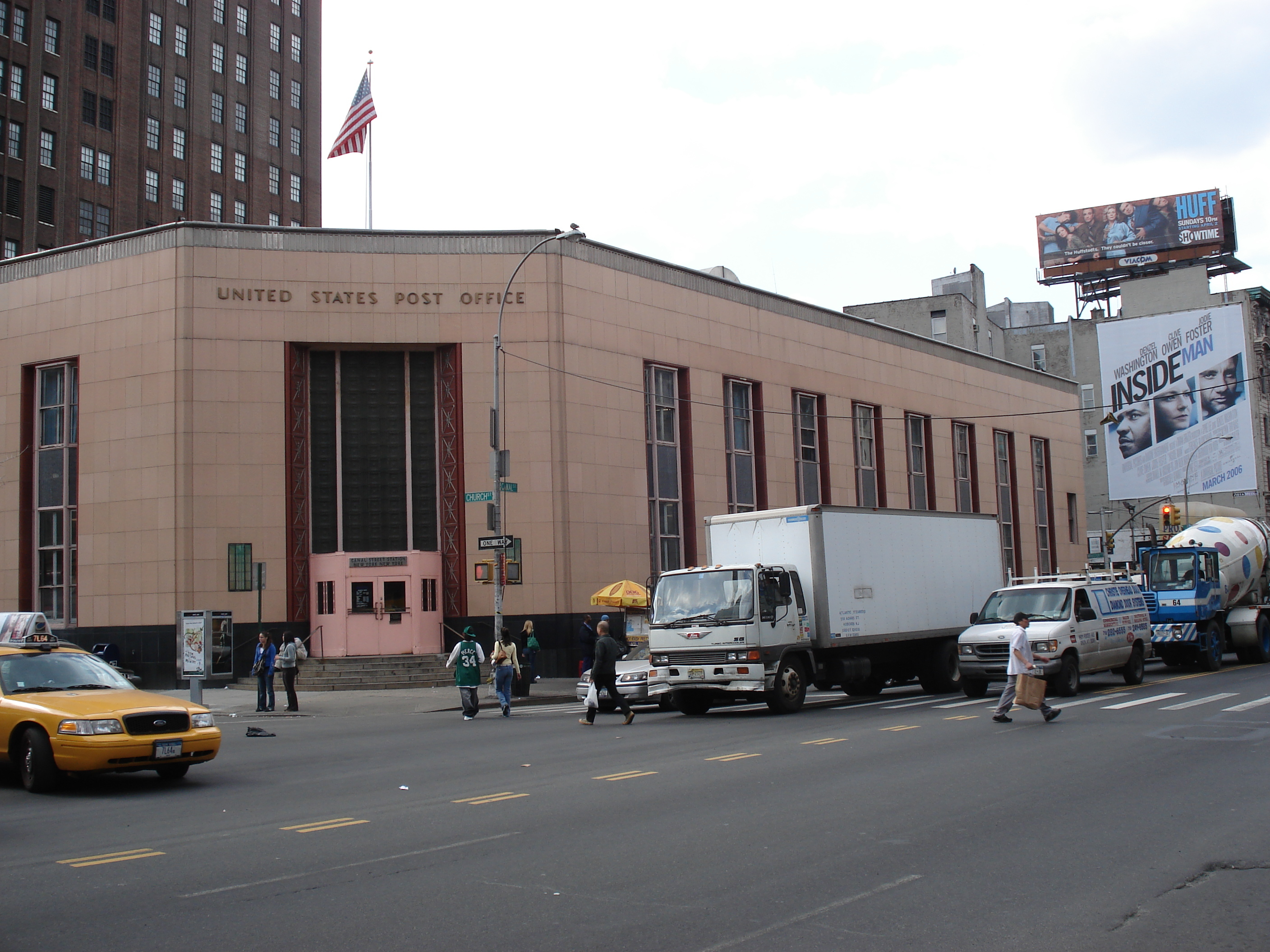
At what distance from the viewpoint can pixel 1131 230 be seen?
81500mm

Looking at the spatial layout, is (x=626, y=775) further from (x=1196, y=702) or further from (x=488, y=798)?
(x=1196, y=702)

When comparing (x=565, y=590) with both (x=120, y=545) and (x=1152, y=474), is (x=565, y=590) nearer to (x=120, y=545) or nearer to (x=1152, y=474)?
(x=120, y=545)

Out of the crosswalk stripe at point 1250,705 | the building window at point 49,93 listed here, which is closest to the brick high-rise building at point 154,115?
the building window at point 49,93

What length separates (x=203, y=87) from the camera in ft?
227

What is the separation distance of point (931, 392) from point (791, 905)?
4393cm

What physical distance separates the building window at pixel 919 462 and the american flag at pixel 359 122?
23684 mm

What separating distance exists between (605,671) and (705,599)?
2.09 meters

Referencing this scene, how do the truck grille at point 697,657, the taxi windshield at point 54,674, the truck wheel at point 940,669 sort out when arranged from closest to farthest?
the taxi windshield at point 54,674 → the truck grille at point 697,657 → the truck wheel at point 940,669

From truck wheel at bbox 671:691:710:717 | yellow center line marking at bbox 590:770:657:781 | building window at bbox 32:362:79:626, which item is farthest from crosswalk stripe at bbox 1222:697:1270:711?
building window at bbox 32:362:79:626

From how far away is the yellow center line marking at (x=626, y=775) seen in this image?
1248 centimetres

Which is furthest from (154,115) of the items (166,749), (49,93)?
(166,749)

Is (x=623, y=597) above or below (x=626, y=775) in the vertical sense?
above

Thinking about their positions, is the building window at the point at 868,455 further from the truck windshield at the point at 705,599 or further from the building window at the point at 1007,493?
the truck windshield at the point at 705,599

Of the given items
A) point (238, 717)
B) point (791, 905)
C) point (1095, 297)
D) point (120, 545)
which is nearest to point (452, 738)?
point (238, 717)
